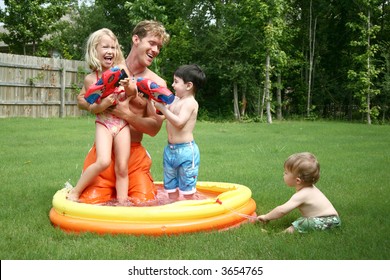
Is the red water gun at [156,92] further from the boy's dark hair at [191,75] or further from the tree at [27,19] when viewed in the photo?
the tree at [27,19]

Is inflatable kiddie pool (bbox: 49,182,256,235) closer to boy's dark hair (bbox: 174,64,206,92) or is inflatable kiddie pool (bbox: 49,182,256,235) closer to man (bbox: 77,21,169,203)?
man (bbox: 77,21,169,203)

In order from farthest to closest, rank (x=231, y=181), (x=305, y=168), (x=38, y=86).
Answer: (x=38, y=86), (x=231, y=181), (x=305, y=168)

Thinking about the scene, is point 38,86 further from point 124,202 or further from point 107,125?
point 124,202

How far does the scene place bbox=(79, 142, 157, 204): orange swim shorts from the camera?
4426 mm

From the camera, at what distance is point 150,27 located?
14.7 ft

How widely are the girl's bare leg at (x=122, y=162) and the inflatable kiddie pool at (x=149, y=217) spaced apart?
1.78ft

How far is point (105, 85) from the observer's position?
4113mm

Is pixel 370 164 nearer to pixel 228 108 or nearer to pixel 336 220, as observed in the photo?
pixel 336 220

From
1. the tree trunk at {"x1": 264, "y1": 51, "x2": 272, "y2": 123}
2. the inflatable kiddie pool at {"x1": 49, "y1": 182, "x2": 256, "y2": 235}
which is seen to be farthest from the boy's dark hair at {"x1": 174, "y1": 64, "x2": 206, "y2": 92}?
the tree trunk at {"x1": 264, "y1": 51, "x2": 272, "y2": 123}

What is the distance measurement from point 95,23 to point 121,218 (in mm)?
26448

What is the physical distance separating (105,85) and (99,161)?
64cm

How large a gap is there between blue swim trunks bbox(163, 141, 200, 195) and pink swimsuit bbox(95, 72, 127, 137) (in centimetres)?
50

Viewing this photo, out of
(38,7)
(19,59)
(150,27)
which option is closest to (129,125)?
(150,27)

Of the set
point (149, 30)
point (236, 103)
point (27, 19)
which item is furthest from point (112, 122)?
point (27, 19)
